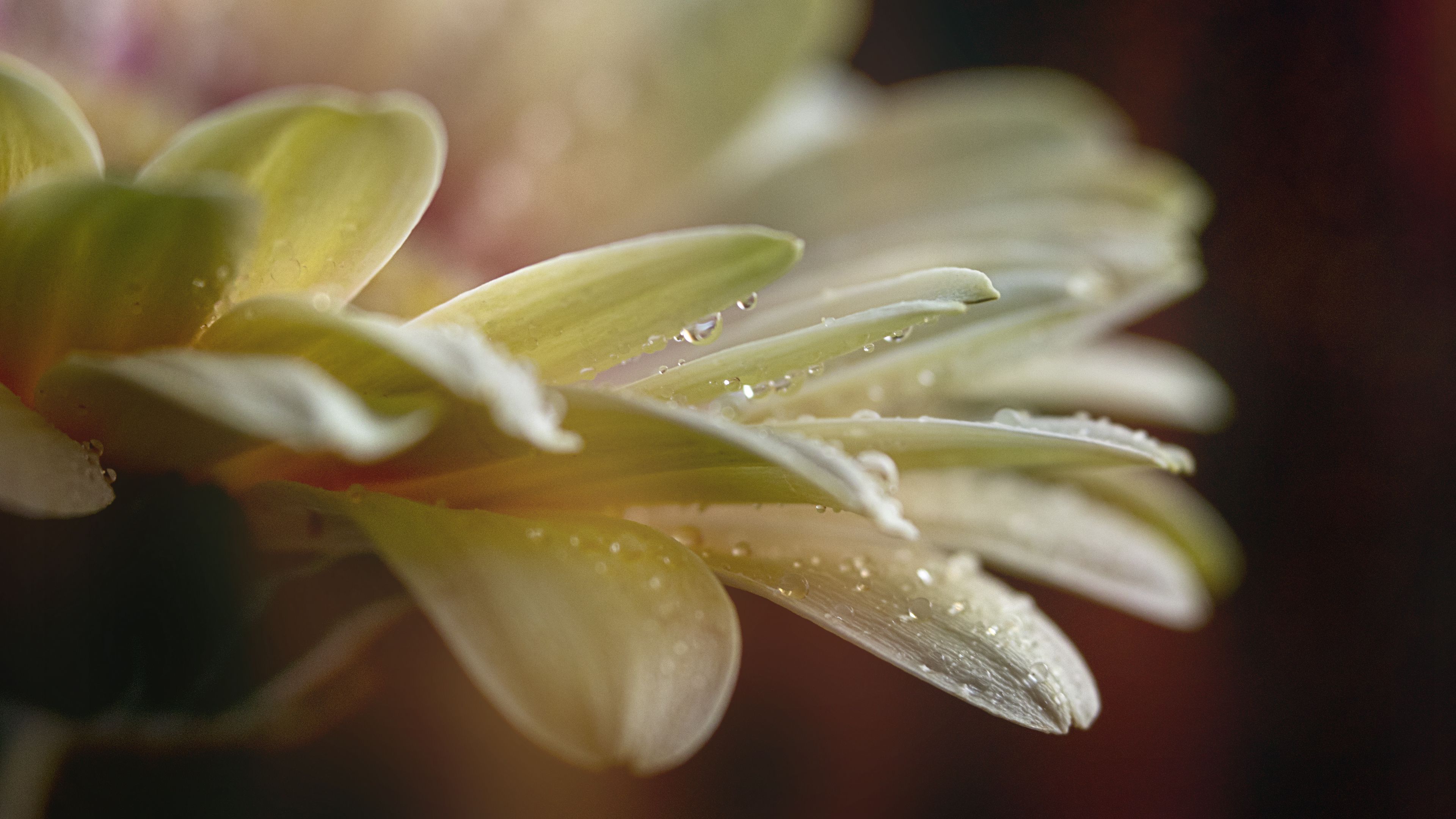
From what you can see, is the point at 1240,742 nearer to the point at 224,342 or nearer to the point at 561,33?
the point at 561,33

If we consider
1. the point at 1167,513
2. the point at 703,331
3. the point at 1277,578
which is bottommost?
the point at 1277,578

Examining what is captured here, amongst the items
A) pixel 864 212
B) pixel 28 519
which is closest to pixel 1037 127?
pixel 864 212

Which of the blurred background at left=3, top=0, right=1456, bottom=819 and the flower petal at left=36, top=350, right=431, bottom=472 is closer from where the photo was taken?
the flower petal at left=36, top=350, right=431, bottom=472

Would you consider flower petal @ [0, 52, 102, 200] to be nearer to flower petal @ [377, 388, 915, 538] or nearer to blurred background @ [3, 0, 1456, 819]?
flower petal @ [377, 388, 915, 538]

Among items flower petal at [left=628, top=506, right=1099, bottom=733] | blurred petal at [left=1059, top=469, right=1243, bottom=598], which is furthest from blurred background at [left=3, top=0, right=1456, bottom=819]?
flower petal at [left=628, top=506, right=1099, bottom=733]

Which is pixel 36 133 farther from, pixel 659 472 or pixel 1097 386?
pixel 1097 386

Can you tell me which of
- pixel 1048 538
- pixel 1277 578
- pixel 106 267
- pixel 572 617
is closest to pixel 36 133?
pixel 106 267
